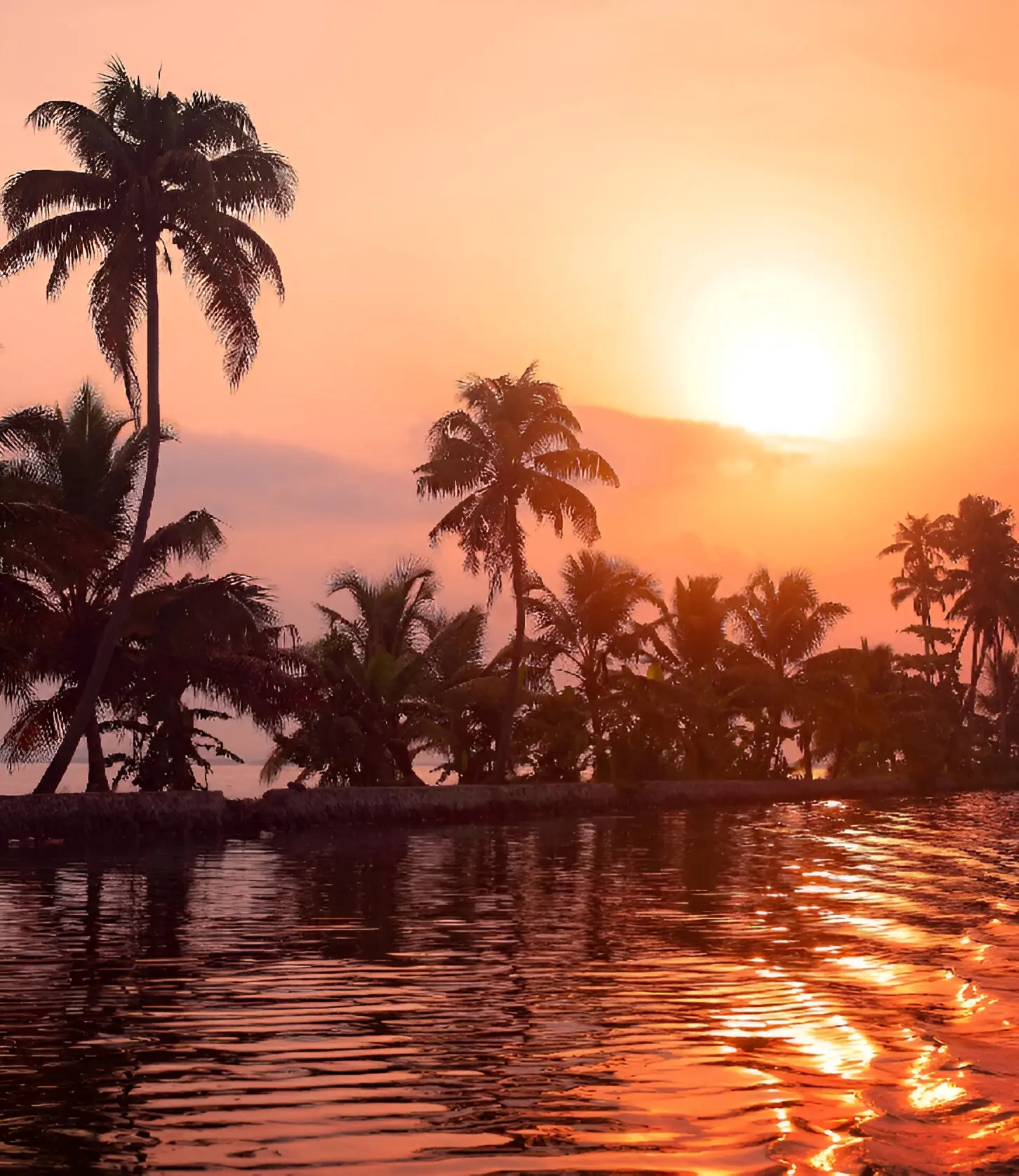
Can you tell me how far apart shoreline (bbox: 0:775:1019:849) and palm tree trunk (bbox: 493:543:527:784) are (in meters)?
0.84

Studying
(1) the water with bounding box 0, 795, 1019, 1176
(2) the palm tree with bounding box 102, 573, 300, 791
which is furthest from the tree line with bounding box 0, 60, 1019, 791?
(1) the water with bounding box 0, 795, 1019, 1176

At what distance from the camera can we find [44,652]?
1272 inches

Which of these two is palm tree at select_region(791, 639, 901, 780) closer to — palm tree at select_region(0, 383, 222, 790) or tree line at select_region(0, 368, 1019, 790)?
tree line at select_region(0, 368, 1019, 790)

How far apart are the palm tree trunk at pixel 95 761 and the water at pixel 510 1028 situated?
45.8ft

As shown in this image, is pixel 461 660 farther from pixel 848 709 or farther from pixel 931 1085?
pixel 931 1085

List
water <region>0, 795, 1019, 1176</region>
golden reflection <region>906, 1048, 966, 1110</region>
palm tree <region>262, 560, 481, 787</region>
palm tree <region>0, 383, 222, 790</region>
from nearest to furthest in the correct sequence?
1. water <region>0, 795, 1019, 1176</region>
2. golden reflection <region>906, 1048, 966, 1110</region>
3. palm tree <region>0, 383, 222, 790</region>
4. palm tree <region>262, 560, 481, 787</region>

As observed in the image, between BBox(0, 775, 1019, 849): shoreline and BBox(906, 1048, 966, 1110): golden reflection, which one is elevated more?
BBox(0, 775, 1019, 849): shoreline

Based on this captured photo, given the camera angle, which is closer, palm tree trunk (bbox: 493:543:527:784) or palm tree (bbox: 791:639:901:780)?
palm tree trunk (bbox: 493:543:527:784)

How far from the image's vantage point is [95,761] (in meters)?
34.9

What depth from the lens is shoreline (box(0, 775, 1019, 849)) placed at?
29156 mm

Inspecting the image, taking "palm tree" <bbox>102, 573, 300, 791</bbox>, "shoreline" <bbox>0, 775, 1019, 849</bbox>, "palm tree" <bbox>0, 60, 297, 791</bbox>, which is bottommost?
"shoreline" <bbox>0, 775, 1019, 849</bbox>

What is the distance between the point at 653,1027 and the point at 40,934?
7.74 meters

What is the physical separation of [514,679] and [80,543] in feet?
55.4

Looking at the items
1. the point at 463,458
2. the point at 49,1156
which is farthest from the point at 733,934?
the point at 463,458
